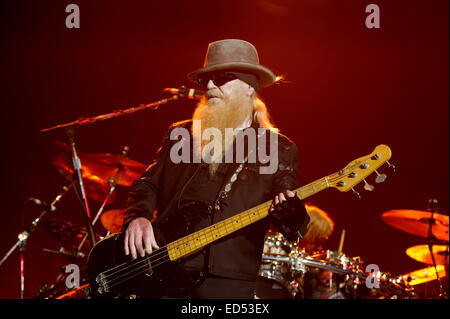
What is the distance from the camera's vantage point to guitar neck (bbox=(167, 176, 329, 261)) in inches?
82.7

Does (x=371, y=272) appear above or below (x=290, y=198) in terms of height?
below

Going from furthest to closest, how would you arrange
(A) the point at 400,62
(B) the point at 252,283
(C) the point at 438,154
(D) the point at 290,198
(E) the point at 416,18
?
1. (C) the point at 438,154
2. (A) the point at 400,62
3. (E) the point at 416,18
4. (B) the point at 252,283
5. (D) the point at 290,198

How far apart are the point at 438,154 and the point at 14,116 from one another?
215 inches

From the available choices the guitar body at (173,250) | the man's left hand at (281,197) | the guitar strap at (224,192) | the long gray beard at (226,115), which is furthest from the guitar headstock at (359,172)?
the long gray beard at (226,115)

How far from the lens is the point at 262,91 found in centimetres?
478

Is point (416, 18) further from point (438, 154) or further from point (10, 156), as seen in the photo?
point (10, 156)

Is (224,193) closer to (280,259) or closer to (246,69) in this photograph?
(246,69)

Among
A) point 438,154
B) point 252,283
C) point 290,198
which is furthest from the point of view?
point 438,154

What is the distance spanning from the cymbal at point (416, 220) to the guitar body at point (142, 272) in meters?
3.20

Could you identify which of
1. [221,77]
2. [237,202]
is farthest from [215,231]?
[221,77]

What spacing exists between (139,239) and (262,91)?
306 centimetres

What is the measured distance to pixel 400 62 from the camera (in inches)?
201

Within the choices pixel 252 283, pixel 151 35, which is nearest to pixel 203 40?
pixel 151 35

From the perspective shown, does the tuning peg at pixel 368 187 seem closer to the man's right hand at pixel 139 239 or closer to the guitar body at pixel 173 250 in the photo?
the guitar body at pixel 173 250
